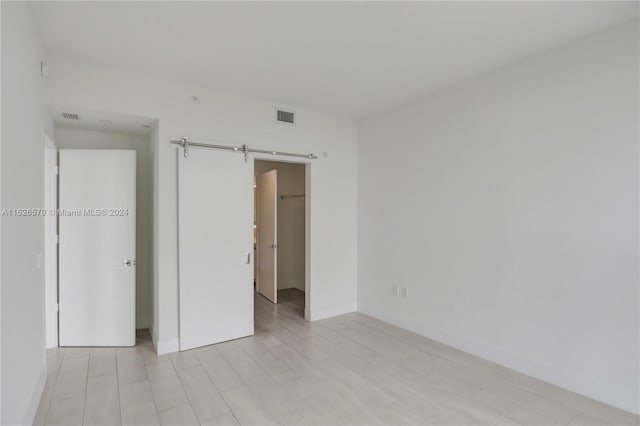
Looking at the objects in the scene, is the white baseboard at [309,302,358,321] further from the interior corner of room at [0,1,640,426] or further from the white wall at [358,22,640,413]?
the white wall at [358,22,640,413]

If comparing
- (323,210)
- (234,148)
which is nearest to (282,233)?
(323,210)

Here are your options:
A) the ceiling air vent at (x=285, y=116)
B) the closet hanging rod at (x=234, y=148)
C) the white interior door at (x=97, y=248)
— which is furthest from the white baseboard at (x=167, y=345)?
the ceiling air vent at (x=285, y=116)

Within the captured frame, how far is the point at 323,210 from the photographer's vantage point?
14.6ft

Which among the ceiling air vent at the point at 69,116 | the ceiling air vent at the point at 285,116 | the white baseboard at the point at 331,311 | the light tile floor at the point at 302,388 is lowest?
the light tile floor at the point at 302,388

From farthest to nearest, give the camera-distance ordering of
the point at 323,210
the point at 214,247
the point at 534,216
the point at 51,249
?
the point at 323,210 < the point at 214,247 < the point at 51,249 < the point at 534,216

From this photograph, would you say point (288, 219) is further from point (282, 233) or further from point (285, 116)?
point (285, 116)

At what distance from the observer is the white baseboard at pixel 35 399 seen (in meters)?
2.05

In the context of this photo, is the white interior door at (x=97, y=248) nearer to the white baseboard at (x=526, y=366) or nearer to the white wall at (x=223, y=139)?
the white wall at (x=223, y=139)

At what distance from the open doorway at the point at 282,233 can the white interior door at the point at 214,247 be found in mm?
1348

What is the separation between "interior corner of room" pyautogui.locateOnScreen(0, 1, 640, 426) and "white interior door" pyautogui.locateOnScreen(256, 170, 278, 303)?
760 mm

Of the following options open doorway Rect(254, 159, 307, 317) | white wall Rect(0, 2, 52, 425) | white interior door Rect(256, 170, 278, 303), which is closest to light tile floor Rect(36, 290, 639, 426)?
white wall Rect(0, 2, 52, 425)

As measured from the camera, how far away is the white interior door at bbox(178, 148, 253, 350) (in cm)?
336

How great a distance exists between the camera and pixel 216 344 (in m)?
3.51

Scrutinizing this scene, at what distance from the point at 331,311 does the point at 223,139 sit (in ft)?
8.73
